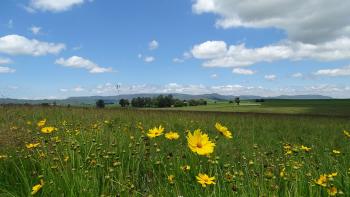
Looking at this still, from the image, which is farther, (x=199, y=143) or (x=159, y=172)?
(x=159, y=172)

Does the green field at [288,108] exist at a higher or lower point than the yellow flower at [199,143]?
lower

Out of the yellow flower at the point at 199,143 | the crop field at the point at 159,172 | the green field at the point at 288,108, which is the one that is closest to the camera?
the yellow flower at the point at 199,143

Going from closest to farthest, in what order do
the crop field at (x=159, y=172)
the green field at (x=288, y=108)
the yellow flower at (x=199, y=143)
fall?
the yellow flower at (x=199, y=143)
the crop field at (x=159, y=172)
the green field at (x=288, y=108)

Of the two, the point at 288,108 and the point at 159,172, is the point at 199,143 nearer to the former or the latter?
the point at 159,172

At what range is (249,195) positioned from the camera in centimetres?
243

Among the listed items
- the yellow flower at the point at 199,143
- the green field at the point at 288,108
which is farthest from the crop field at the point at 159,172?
the green field at the point at 288,108

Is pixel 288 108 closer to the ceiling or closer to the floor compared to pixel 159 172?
closer to the floor

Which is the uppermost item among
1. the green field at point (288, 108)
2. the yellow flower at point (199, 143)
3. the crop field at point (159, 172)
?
the yellow flower at point (199, 143)

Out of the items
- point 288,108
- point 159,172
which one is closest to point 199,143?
point 159,172

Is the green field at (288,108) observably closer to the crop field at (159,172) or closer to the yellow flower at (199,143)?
the crop field at (159,172)

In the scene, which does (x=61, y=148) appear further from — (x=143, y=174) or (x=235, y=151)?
(x=235, y=151)

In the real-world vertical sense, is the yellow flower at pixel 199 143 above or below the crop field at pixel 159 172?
above

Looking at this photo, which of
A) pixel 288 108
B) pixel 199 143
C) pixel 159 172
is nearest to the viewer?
pixel 199 143

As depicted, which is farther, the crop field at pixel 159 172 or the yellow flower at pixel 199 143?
the crop field at pixel 159 172
